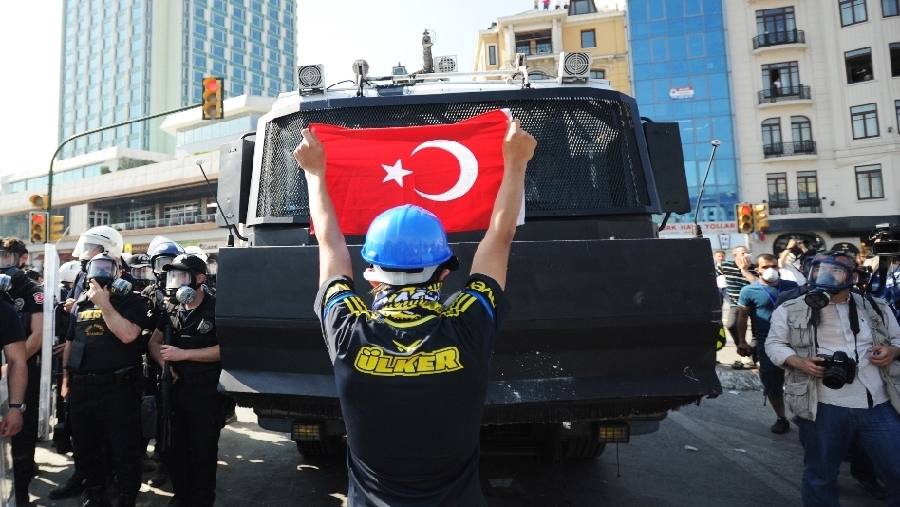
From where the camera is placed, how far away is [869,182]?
2758cm

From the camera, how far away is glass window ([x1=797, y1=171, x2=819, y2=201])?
28.6 meters

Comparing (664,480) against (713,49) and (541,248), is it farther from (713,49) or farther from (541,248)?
(713,49)

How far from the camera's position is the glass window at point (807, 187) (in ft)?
93.9

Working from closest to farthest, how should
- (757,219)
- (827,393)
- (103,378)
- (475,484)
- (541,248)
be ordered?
(475,484)
(541,248)
(827,393)
(103,378)
(757,219)

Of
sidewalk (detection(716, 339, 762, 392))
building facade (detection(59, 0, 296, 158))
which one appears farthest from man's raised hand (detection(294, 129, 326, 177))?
building facade (detection(59, 0, 296, 158))

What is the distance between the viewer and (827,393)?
363 cm

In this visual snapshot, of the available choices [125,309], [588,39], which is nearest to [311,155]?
[125,309]

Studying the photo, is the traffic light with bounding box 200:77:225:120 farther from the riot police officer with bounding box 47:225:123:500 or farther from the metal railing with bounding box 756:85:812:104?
the metal railing with bounding box 756:85:812:104

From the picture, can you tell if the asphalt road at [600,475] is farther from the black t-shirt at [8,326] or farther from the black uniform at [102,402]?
the black t-shirt at [8,326]

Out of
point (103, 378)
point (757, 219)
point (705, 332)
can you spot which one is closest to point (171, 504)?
point (103, 378)

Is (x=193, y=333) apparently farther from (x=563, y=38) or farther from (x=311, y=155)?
(x=563, y=38)

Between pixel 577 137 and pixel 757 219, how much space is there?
1266 centimetres

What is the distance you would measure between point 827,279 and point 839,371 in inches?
22.5

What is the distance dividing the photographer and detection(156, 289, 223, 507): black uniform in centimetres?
380
